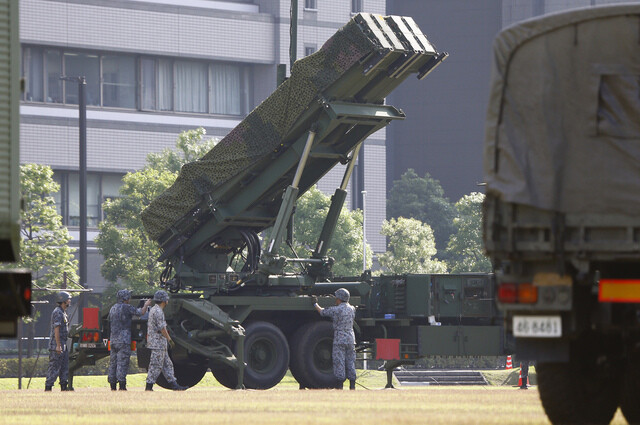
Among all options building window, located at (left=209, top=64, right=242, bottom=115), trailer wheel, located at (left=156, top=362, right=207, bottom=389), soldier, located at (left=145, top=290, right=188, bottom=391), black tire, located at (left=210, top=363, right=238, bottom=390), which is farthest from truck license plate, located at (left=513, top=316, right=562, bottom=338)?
building window, located at (left=209, top=64, right=242, bottom=115)

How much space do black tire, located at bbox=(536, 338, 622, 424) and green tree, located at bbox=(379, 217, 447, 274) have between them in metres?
52.5

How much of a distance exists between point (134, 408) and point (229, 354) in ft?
24.4

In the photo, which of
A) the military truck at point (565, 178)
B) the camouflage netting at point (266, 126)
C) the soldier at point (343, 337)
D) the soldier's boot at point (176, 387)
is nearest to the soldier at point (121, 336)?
the soldier's boot at point (176, 387)

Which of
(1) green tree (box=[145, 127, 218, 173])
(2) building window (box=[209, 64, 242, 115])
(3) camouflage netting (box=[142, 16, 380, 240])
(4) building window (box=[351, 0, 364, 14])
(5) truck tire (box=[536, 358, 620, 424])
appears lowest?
(5) truck tire (box=[536, 358, 620, 424])

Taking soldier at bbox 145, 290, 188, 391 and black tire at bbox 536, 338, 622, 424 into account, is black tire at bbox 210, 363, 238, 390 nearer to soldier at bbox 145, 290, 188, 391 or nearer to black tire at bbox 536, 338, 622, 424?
soldier at bbox 145, 290, 188, 391

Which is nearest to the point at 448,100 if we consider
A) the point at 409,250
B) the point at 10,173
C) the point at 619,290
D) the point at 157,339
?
the point at 409,250

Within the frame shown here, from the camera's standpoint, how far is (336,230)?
50125mm

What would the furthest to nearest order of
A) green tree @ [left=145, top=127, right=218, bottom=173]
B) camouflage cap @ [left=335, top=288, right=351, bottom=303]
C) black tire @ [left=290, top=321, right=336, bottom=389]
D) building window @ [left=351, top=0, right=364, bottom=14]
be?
building window @ [left=351, top=0, right=364, bottom=14]
green tree @ [left=145, top=127, right=218, bottom=173]
black tire @ [left=290, top=321, right=336, bottom=389]
camouflage cap @ [left=335, top=288, right=351, bottom=303]

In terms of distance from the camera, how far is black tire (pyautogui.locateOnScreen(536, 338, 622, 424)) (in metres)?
12.2

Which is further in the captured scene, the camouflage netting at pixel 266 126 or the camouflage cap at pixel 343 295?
the camouflage cap at pixel 343 295

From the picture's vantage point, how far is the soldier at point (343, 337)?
23906mm

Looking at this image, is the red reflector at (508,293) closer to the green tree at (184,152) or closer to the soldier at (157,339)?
the soldier at (157,339)

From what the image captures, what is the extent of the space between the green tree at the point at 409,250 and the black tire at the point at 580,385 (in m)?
52.5

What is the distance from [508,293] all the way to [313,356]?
13.6 meters
